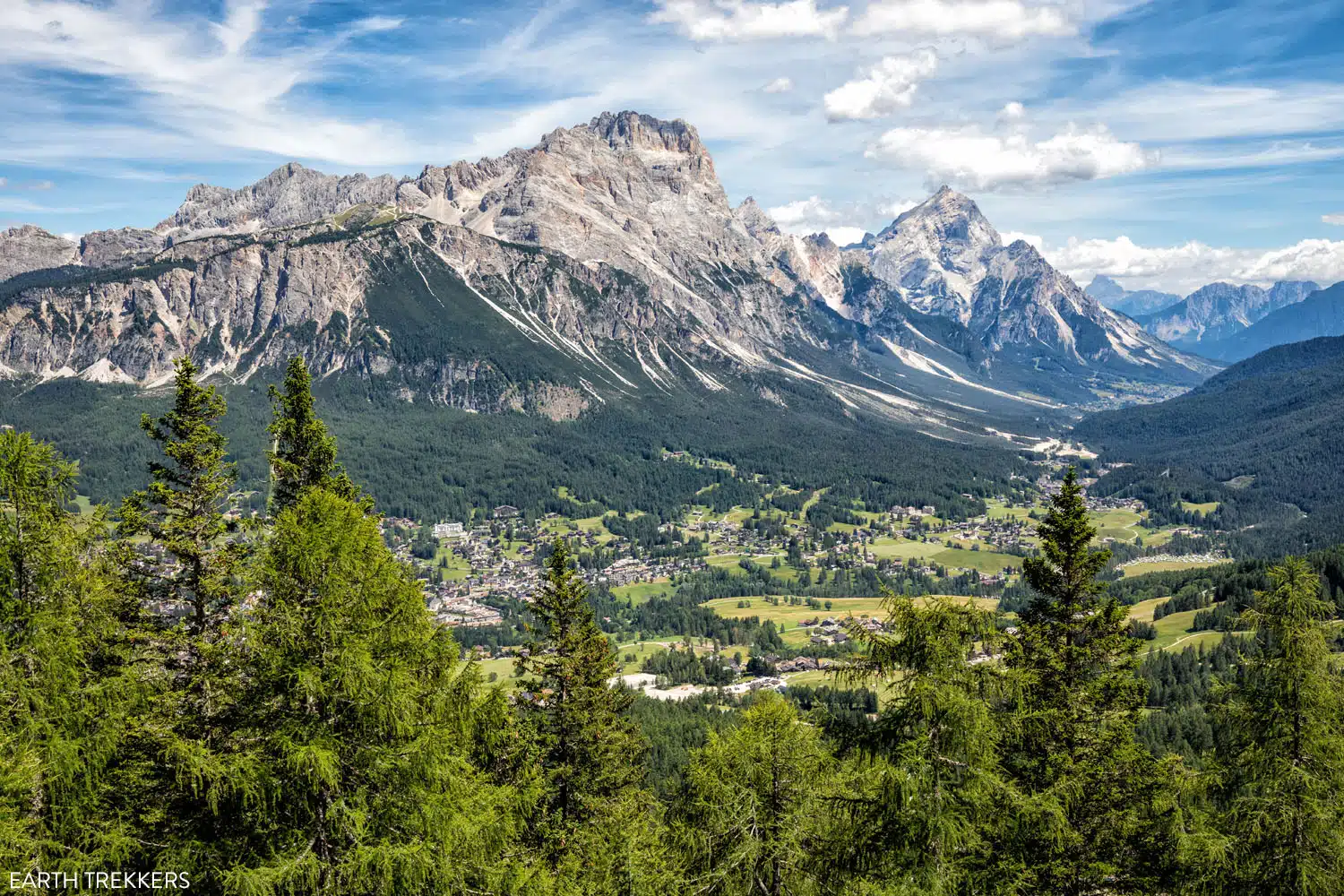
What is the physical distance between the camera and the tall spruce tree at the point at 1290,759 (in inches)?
715

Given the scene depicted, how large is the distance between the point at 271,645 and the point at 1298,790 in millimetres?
21466

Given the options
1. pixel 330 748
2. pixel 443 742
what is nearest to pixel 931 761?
pixel 443 742

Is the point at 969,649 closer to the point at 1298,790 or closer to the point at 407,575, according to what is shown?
the point at 1298,790

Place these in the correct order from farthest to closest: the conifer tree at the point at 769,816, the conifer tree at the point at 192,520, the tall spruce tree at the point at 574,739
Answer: the tall spruce tree at the point at 574,739 → the conifer tree at the point at 192,520 → the conifer tree at the point at 769,816

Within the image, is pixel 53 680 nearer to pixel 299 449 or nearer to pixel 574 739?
pixel 299 449

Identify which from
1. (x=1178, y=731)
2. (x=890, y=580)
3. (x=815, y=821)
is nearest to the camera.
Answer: (x=815, y=821)

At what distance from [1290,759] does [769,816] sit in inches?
465

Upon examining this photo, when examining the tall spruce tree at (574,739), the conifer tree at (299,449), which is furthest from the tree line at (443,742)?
the conifer tree at (299,449)

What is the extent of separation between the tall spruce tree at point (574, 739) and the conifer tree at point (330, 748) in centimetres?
1033

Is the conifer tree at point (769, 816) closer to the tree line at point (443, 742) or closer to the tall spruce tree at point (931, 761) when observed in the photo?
the tree line at point (443, 742)

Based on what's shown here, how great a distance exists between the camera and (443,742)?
51.8 feet

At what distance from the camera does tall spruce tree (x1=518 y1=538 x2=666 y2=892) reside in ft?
85.5

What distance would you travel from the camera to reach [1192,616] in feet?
452

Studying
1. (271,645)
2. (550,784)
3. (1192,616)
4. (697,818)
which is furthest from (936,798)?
(1192,616)
